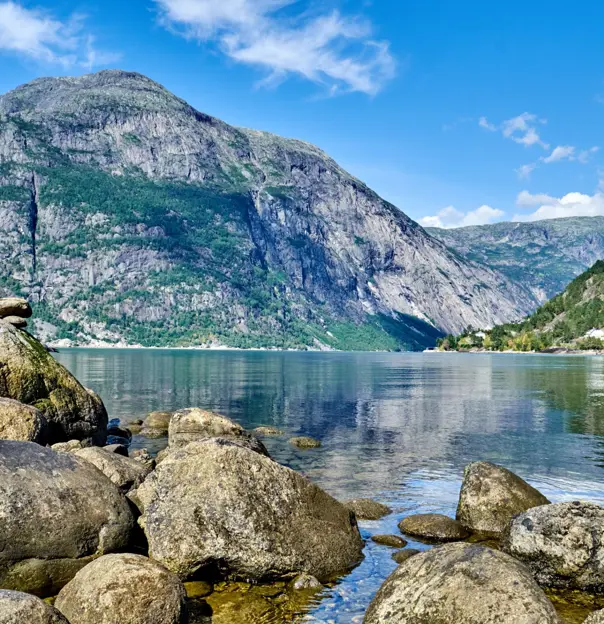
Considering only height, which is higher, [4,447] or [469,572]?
[4,447]

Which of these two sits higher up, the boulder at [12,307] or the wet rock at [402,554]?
the boulder at [12,307]

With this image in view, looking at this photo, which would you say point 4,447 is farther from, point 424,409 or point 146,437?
point 424,409

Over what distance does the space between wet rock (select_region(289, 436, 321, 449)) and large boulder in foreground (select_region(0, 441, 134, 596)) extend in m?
23.0

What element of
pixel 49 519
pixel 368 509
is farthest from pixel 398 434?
pixel 49 519

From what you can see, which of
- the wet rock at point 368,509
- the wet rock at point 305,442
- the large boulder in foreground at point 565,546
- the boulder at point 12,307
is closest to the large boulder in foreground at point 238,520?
the large boulder in foreground at point 565,546

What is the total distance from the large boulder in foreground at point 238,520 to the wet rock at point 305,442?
20.9m

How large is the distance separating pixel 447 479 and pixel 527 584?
1733 cm

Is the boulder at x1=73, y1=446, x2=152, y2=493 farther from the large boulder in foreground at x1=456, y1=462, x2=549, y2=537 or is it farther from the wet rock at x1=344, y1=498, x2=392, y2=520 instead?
the large boulder in foreground at x1=456, y1=462, x2=549, y2=537

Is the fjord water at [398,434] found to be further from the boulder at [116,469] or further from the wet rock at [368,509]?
the boulder at [116,469]

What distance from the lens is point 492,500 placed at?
19.1 m

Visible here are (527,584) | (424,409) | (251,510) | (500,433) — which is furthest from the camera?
(424,409)

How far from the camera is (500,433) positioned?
4178cm

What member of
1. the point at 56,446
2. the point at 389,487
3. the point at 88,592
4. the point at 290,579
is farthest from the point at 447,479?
the point at 88,592

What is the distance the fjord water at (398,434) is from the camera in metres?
22.7
